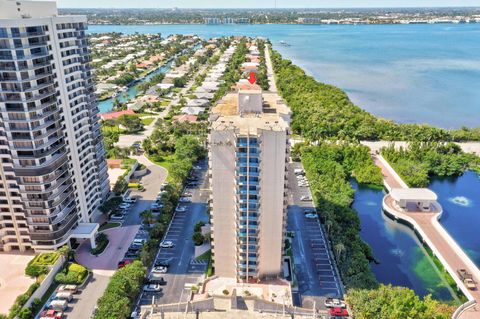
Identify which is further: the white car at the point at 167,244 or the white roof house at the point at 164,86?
the white roof house at the point at 164,86

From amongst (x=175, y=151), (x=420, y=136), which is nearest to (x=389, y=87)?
(x=420, y=136)

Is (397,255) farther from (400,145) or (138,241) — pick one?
(400,145)

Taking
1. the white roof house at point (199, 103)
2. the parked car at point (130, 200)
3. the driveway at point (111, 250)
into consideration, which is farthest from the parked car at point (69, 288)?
the white roof house at point (199, 103)

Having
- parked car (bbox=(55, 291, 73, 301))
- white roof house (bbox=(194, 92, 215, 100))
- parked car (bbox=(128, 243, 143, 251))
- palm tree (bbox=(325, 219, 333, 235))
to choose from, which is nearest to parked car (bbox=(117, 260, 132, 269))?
parked car (bbox=(128, 243, 143, 251))

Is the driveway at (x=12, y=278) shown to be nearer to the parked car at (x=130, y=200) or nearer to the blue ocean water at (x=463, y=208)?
the parked car at (x=130, y=200)

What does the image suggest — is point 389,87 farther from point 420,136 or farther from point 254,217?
point 254,217

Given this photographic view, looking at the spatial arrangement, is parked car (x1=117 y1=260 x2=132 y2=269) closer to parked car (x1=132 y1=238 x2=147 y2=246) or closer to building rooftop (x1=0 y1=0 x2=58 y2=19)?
parked car (x1=132 y1=238 x2=147 y2=246)
